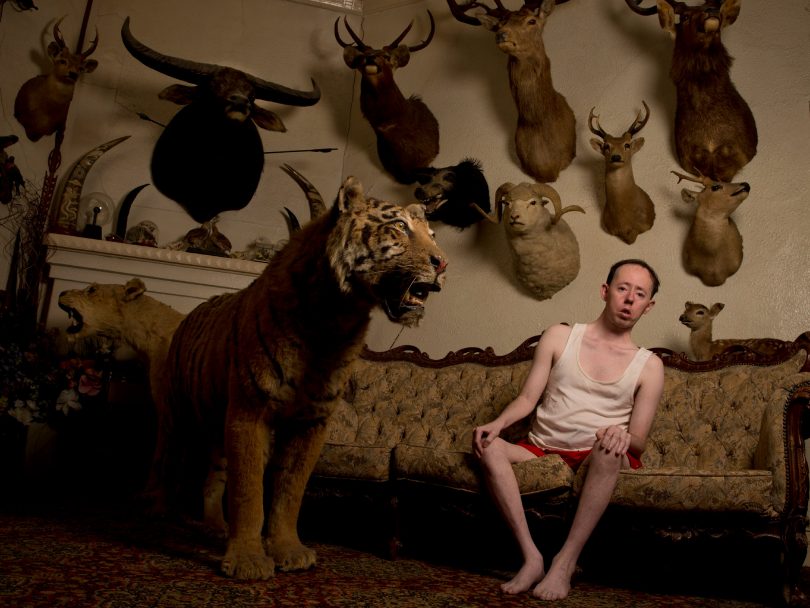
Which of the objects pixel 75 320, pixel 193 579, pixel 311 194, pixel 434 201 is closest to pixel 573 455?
pixel 193 579

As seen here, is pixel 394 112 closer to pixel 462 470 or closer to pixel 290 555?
pixel 462 470

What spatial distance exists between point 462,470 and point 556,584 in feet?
1.74

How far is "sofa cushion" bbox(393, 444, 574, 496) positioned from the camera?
2406 millimetres

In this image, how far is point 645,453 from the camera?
311 centimetres

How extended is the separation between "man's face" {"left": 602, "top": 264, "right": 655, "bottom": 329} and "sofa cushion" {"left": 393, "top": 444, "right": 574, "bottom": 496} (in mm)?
565

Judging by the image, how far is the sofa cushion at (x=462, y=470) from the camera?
7.89 feet

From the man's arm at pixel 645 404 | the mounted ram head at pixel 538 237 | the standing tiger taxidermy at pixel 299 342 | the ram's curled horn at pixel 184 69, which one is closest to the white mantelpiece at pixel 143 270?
the ram's curled horn at pixel 184 69

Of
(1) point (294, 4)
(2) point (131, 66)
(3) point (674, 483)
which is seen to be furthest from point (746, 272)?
(2) point (131, 66)

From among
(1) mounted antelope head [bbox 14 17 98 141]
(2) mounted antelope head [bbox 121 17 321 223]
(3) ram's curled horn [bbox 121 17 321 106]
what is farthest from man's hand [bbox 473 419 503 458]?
(1) mounted antelope head [bbox 14 17 98 141]

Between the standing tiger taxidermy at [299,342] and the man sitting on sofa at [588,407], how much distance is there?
1.89 ft

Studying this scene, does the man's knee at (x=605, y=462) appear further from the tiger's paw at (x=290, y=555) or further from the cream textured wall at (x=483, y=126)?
the cream textured wall at (x=483, y=126)

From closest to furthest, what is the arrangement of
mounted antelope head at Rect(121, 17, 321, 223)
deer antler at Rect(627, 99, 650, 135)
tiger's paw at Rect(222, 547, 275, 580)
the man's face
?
tiger's paw at Rect(222, 547, 275, 580)
the man's face
deer antler at Rect(627, 99, 650, 135)
mounted antelope head at Rect(121, 17, 321, 223)

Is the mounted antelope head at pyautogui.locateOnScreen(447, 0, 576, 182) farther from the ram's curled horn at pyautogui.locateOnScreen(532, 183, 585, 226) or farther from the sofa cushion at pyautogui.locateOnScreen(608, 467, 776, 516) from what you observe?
the sofa cushion at pyautogui.locateOnScreen(608, 467, 776, 516)

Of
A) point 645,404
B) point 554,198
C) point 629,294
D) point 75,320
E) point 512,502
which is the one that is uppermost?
point 554,198
